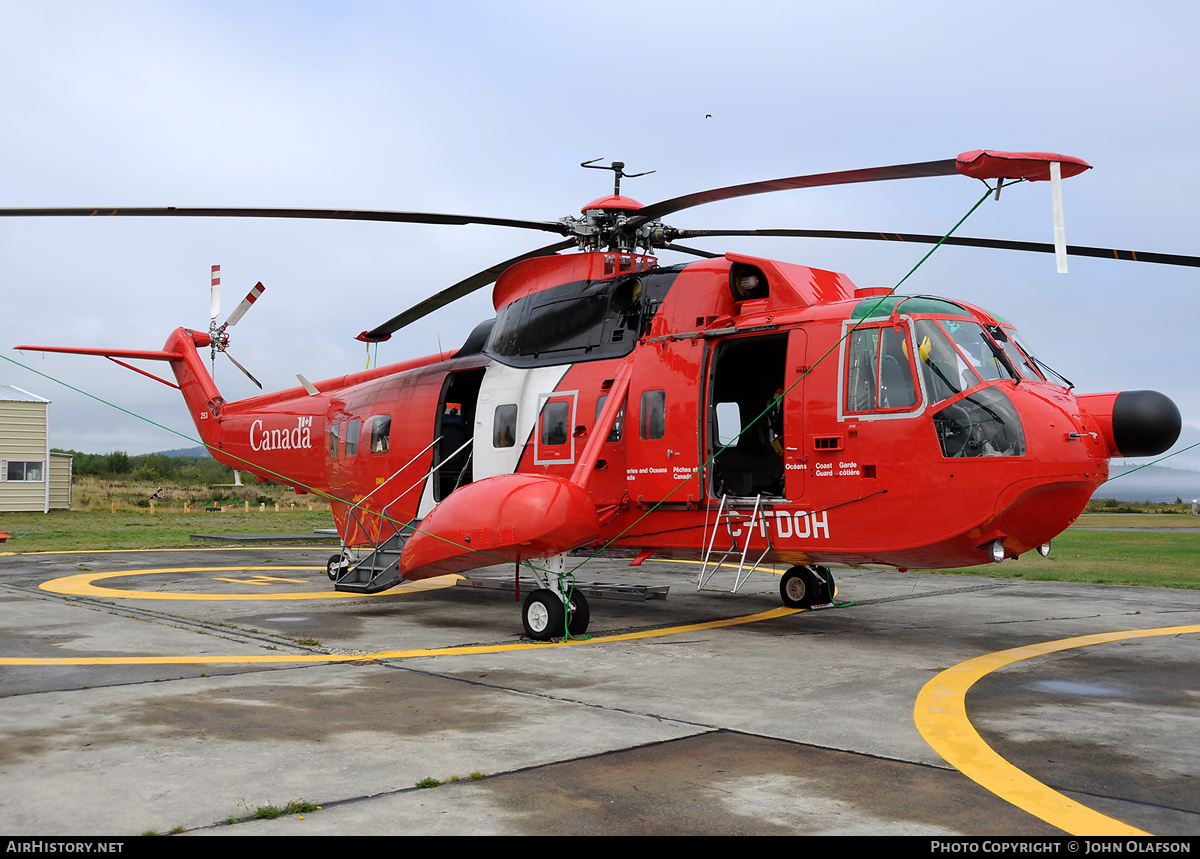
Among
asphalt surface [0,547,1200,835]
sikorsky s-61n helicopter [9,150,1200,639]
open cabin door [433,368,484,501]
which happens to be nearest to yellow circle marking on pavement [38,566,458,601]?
asphalt surface [0,547,1200,835]

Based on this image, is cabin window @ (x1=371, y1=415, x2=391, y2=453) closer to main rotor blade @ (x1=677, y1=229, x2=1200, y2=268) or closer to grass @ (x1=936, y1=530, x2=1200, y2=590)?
main rotor blade @ (x1=677, y1=229, x2=1200, y2=268)

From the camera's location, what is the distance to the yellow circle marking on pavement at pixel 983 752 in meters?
4.39

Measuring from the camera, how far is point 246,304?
18188 mm

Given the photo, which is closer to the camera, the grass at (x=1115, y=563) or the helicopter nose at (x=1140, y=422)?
the helicopter nose at (x=1140, y=422)

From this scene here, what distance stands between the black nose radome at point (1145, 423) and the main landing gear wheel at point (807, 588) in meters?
5.00

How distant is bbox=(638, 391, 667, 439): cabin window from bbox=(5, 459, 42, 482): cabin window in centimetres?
3837

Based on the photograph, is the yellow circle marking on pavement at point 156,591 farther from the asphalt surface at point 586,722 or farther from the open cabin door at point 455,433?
the open cabin door at point 455,433

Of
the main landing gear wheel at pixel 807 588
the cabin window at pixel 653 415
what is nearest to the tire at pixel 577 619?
the cabin window at pixel 653 415

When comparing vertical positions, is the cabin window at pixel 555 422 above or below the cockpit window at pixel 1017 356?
below

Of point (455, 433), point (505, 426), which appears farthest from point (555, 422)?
point (455, 433)

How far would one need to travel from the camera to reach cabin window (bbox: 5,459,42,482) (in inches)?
1545

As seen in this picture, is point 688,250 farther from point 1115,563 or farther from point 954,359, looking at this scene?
point 1115,563

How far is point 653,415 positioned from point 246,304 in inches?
427

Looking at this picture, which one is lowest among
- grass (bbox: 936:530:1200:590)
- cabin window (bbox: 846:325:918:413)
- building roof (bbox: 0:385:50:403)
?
grass (bbox: 936:530:1200:590)
